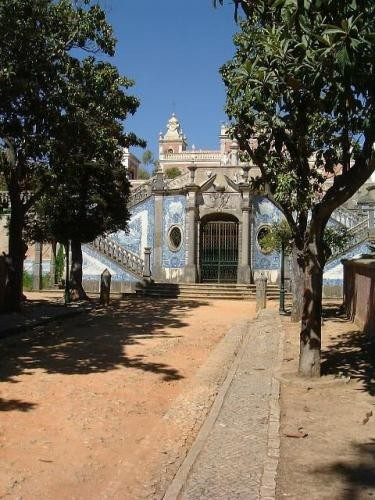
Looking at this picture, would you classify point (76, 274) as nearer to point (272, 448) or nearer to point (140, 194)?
point (140, 194)

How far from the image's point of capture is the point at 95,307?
67.8 feet

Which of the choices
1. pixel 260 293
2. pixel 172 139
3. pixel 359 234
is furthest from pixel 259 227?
pixel 172 139

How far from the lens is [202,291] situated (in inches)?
1077

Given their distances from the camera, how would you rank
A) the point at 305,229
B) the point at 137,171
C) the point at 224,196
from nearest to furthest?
the point at 305,229, the point at 224,196, the point at 137,171

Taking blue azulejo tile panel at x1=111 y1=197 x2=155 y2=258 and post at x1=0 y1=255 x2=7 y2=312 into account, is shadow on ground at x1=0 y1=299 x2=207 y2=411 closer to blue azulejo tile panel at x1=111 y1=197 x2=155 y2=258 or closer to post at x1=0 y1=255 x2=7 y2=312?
post at x1=0 y1=255 x2=7 y2=312

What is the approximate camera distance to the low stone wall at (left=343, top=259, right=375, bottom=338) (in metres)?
12.7

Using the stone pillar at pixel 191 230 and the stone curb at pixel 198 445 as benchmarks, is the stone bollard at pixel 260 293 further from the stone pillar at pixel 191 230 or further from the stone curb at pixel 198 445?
the stone curb at pixel 198 445

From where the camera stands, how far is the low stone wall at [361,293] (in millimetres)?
12742

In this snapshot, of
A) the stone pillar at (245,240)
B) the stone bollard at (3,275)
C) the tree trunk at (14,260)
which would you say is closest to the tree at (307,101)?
the tree trunk at (14,260)

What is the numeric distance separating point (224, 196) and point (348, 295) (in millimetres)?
13324

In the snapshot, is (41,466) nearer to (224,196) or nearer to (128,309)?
(128,309)

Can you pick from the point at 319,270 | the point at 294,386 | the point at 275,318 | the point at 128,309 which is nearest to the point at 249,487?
the point at 294,386

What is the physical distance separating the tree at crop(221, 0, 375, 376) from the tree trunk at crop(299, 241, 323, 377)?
0.05ft

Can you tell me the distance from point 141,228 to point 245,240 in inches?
219
